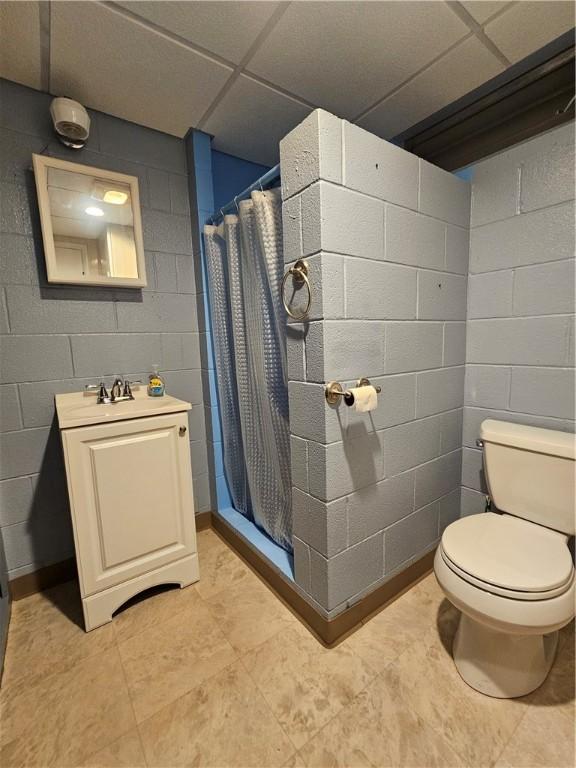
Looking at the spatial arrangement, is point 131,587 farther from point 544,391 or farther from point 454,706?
point 544,391

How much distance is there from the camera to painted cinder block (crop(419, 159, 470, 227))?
138cm

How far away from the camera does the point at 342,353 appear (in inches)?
46.1

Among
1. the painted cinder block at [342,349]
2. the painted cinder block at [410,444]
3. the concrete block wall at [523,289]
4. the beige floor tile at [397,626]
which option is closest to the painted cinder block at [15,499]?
the painted cinder block at [342,349]

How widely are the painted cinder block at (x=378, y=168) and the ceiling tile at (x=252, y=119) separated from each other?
0.62 meters

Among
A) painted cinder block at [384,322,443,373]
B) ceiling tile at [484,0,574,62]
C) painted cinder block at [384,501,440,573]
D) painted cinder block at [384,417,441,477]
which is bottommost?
painted cinder block at [384,501,440,573]

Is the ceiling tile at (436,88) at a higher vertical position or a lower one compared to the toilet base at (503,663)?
higher

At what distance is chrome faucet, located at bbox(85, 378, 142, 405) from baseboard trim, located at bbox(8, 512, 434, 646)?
32.2 inches

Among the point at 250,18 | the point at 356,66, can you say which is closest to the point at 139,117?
the point at 250,18

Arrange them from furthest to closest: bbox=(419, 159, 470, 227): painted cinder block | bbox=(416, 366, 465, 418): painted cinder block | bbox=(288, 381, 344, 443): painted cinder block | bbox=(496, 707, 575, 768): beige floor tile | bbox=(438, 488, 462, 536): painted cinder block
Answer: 1. bbox=(438, 488, 462, 536): painted cinder block
2. bbox=(416, 366, 465, 418): painted cinder block
3. bbox=(419, 159, 470, 227): painted cinder block
4. bbox=(288, 381, 344, 443): painted cinder block
5. bbox=(496, 707, 575, 768): beige floor tile

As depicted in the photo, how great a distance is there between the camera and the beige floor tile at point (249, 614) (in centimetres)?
133

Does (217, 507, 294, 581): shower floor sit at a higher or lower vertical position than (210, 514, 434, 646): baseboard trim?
higher

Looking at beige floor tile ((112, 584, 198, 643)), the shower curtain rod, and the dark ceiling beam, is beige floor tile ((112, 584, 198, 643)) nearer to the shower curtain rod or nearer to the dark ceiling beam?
the shower curtain rod

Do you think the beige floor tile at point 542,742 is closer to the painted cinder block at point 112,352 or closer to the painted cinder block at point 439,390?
the painted cinder block at point 439,390

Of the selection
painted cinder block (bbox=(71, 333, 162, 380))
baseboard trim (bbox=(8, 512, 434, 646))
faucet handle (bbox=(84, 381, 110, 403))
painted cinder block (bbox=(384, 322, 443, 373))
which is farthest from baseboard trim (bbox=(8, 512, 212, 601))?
painted cinder block (bbox=(384, 322, 443, 373))
